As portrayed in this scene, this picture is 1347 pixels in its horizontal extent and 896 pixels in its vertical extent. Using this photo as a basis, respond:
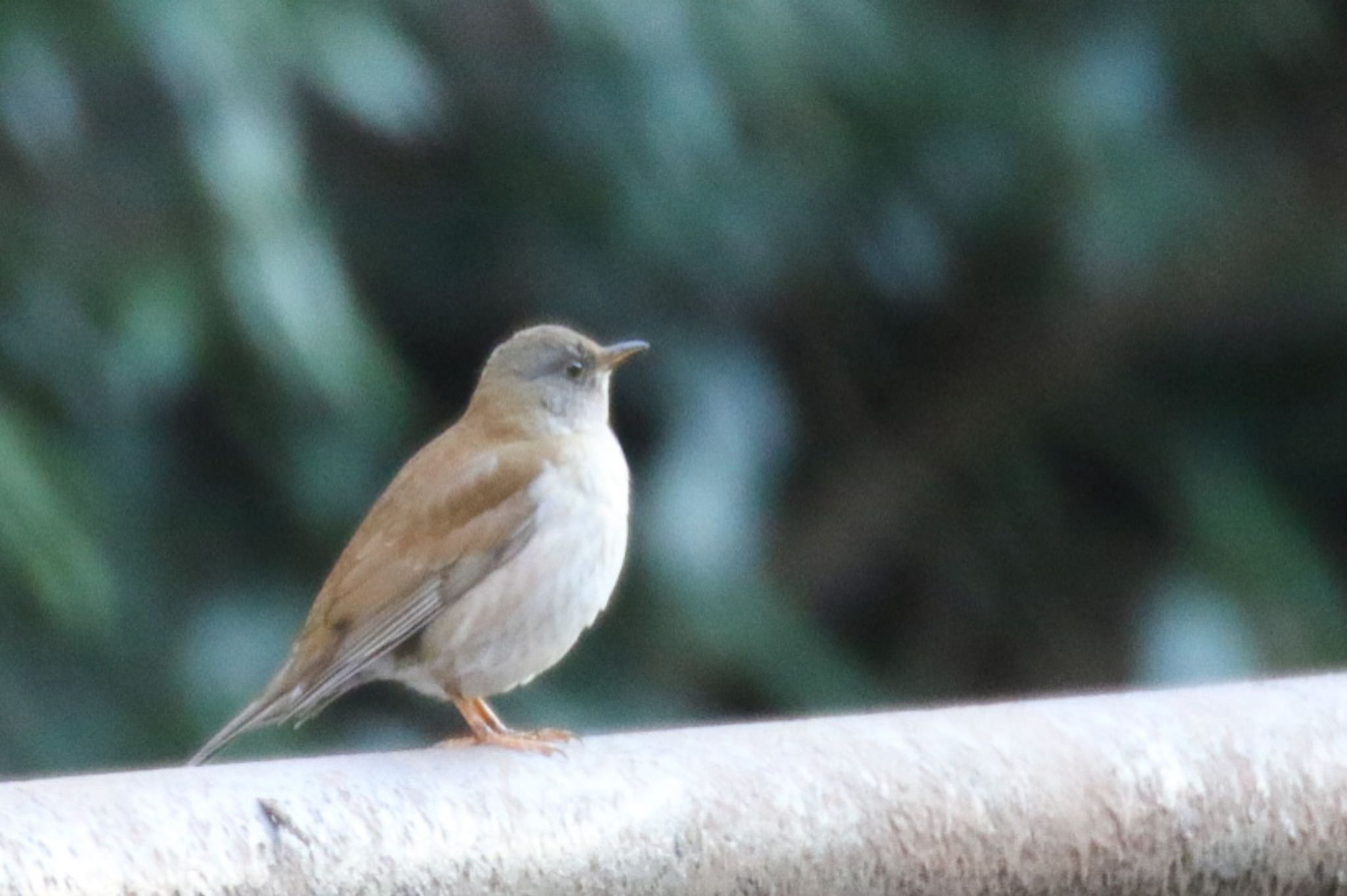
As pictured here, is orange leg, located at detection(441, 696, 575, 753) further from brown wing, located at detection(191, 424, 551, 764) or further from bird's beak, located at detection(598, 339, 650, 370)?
bird's beak, located at detection(598, 339, 650, 370)

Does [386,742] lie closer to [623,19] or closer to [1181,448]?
[623,19]

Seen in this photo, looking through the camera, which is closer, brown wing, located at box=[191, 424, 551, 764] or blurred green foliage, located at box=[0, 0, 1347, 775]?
brown wing, located at box=[191, 424, 551, 764]

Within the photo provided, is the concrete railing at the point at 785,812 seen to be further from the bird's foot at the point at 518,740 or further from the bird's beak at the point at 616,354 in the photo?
the bird's beak at the point at 616,354

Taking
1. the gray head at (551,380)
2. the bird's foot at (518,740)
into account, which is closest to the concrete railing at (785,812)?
the bird's foot at (518,740)

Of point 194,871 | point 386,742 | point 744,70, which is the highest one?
point 744,70

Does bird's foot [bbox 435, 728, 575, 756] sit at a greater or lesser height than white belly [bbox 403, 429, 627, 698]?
lesser

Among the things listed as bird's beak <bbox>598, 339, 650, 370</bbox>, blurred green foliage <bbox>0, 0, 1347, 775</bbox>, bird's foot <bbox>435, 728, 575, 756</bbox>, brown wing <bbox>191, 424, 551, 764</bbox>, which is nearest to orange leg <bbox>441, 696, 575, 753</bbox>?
bird's foot <bbox>435, 728, 575, 756</bbox>

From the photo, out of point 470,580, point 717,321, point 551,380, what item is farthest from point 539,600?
point 717,321

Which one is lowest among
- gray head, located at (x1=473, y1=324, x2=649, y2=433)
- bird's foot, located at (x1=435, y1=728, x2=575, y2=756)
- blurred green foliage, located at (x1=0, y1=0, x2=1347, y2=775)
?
bird's foot, located at (x1=435, y1=728, x2=575, y2=756)

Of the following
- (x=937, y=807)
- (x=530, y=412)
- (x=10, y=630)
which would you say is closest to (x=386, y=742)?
(x=10, y=630)
